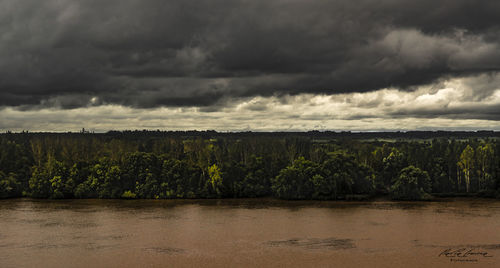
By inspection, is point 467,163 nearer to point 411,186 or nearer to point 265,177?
point 411,186

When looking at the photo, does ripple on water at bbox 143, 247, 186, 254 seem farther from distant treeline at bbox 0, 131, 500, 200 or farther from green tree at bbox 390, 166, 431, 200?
green tree at bbox 390, 166, 431, 200

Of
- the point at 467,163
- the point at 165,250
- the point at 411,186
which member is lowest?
the point at 165,250

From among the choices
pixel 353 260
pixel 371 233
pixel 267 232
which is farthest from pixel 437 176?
pixel 353 260

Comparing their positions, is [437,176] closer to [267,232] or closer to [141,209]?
[267,232]

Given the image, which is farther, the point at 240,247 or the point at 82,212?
the point at 82,212

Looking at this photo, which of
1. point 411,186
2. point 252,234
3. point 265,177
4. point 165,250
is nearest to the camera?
point 165,250

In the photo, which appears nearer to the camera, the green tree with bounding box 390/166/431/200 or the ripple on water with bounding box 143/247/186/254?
the ripple on water with bounding box 143/247/186/254

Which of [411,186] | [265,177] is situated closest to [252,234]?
[265,177]

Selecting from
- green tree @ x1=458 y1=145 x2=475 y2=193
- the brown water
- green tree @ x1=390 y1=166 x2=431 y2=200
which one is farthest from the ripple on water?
green tree @ x1=458 y1=145 x2=475 y2=193

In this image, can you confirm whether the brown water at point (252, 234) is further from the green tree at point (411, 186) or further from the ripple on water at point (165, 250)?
the green tree at point (411, 186)
